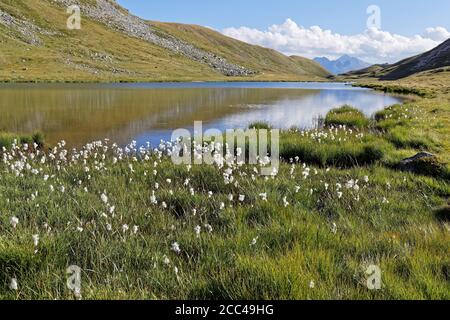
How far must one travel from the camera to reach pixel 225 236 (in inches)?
231

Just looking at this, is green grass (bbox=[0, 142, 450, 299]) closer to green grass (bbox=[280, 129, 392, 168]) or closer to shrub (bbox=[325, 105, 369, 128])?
green grass (bbox=[280, 129, 392, 168])

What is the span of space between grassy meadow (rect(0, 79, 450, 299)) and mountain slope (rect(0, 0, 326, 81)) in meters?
70.5

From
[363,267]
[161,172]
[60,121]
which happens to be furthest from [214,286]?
[60,121]

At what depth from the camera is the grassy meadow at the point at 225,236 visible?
4.25 metres

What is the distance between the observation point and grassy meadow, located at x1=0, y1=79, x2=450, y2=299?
14.0ft

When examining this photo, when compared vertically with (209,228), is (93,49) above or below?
above

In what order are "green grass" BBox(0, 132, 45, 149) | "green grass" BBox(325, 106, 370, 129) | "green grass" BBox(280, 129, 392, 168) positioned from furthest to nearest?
"green grass" BBox(325, 106, 370, 129)
"green grass" BBox(0, 132, 45, 149)
"green grass" BBox(280, 129, 392, 168)

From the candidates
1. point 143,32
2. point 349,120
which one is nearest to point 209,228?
point 349,120

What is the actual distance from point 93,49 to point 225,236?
127 m

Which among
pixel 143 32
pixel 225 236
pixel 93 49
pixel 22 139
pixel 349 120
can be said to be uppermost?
pixel 143 32

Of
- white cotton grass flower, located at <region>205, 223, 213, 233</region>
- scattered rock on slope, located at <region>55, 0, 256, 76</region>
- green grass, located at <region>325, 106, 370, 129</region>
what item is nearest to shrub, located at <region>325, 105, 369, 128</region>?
green grass, located at <region>325, 106, 370, 129</region>

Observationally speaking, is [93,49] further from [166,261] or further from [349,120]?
[166,261]

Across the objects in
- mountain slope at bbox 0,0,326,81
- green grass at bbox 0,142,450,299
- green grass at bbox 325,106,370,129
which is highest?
mountain slope at bbox 0,0,326,81

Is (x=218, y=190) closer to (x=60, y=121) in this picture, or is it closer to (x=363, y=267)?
(x=363, y=267)
